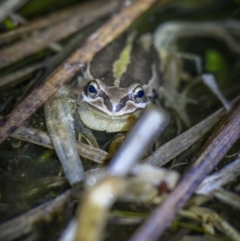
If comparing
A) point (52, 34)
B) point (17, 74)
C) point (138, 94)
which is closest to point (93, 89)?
point (138, 94)

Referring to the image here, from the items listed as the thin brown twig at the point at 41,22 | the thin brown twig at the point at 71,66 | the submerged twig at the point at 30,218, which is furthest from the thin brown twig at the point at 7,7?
the submerged twig at the point at 30,218

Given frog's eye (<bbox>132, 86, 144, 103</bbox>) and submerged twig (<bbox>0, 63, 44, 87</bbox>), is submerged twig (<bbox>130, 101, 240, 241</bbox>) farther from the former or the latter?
submerged twig (<bbox>0, 63, 44, 87</bbox>)

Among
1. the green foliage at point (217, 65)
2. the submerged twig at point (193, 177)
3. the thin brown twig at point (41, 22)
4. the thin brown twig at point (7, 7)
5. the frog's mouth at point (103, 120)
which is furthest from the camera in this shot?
the green foliage at point (217, 65)

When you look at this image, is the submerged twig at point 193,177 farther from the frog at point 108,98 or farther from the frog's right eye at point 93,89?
the frog's right eye at point 93,89

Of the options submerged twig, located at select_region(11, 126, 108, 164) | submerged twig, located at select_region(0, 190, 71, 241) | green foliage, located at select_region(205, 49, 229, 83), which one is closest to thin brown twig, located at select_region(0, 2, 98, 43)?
submerged twig, located at select_region(11, 126, 108, 164)

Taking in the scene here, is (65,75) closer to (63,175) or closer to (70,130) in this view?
(70,130)

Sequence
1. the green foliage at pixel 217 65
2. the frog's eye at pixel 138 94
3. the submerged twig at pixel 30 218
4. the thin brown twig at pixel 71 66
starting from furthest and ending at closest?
the green foliage at pixel 217 65, the frog's eye at pixel 138 94, the thin brown twig at pixel 71 66, the submerged twig at pixel 30 218

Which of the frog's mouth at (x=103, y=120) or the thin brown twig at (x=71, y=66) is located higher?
the thin brown twig at (x=71, y=66)
